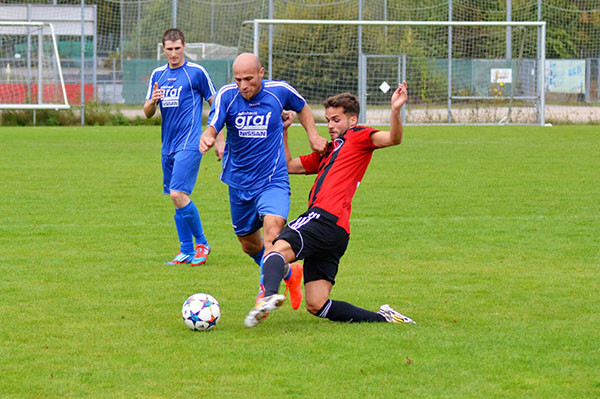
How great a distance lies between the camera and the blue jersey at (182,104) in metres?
8.95

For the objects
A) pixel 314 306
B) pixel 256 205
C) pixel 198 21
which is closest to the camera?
pixel 314 306

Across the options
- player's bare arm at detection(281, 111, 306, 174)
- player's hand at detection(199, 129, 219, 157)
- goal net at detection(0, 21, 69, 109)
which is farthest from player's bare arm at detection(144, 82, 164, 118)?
goal net at detection(0, 21, 69, 109)

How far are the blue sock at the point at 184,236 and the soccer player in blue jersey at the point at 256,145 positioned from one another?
1794 millimetres

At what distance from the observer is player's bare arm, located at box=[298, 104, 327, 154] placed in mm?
6215

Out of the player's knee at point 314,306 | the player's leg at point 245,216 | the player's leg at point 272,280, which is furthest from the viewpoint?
the player's leg at point 245,216

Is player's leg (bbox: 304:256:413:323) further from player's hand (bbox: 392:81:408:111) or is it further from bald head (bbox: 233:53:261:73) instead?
bald head (bbox: 233:53:261:73)

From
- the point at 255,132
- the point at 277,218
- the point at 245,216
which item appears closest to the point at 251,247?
the point at 245,216

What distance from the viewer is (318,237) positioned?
5828 millimetres

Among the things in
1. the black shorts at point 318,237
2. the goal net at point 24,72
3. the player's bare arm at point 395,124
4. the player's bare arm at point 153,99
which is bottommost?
the black shorts at point 318,237

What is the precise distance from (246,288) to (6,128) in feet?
73.8

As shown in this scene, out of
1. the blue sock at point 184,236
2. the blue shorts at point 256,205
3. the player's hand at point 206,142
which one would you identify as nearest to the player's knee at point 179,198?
the blue sock at point 184,236

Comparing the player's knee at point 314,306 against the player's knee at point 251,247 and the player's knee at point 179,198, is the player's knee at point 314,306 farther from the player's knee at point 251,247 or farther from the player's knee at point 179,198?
the player's knee at point 179,198

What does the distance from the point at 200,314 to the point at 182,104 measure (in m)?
3.67

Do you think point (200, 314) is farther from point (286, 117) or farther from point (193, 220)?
point (193, 220)
